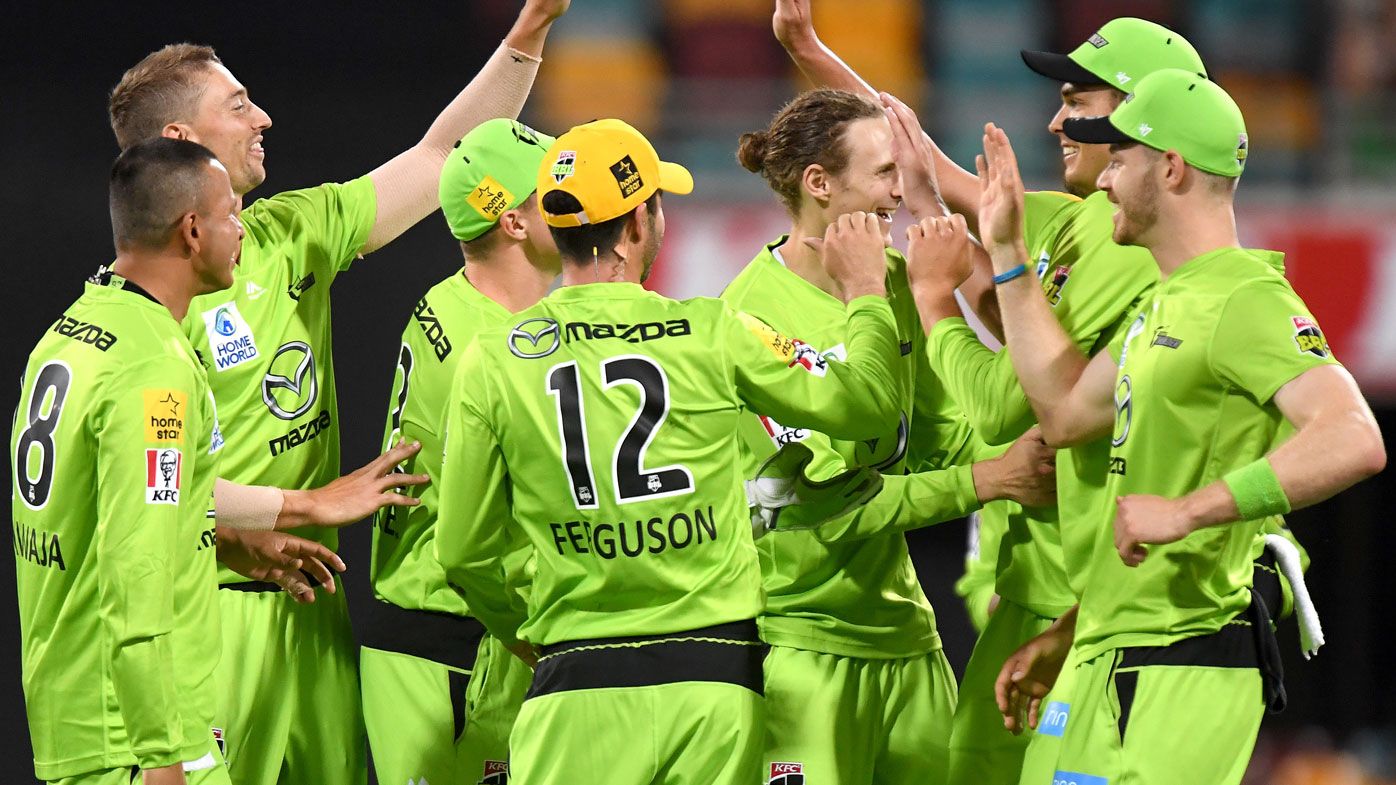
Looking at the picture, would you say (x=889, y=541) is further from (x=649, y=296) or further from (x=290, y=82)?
(x=290, y=82)

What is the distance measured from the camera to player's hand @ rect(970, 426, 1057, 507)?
198 inches

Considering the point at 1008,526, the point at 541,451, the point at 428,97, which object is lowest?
the point at 1008,526

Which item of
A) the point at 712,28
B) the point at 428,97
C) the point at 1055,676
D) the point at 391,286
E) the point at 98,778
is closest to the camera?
the point at 98,778

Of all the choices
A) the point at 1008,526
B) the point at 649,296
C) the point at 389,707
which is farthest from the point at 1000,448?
the point at 389,707

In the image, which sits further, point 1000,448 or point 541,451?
point 1000,448

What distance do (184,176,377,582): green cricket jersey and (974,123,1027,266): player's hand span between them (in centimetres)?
207

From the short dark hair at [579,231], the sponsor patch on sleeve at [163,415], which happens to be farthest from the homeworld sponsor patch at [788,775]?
the sponsor patch on sleeve at [163,415]

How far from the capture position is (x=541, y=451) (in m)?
4.40

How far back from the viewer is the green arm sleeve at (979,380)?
4.80 m

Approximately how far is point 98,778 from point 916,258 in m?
2.46

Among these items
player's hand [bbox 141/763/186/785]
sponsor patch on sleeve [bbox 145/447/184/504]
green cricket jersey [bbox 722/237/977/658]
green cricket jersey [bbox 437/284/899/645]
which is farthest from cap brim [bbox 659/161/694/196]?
player's hand [bbox 141/763/186/785]

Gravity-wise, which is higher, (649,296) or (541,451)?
(649,296)

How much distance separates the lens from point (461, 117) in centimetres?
605

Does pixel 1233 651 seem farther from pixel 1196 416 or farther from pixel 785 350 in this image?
pixel 785 350
